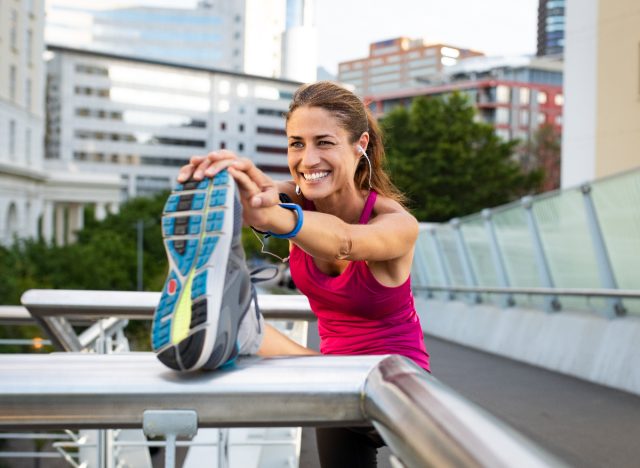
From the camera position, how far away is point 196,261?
1572 millimetres

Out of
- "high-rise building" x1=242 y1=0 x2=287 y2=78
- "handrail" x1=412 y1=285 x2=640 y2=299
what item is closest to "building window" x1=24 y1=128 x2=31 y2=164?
"handrail" x1=412 y1=285 x2=640 y2=299

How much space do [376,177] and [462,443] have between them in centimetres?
201

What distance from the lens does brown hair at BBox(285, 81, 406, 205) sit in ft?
8.82

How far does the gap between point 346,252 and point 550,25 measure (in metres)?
179

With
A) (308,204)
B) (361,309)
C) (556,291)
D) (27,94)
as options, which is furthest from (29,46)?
(361,309)

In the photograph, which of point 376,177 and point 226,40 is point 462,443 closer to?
point 376,177

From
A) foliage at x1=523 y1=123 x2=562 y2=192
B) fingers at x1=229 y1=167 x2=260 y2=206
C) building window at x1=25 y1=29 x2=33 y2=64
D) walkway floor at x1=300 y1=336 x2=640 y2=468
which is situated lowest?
walkway floor at x1=300 y1=336 x2=640 y2=468

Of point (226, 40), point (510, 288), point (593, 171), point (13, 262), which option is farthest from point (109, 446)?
point (226, 40)

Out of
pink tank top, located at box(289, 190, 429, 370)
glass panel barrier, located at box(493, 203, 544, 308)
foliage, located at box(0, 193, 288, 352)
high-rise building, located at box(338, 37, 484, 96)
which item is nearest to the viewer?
pink tank top, located at box(289, 190, 429, 370)

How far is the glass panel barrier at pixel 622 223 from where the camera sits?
871 centimetres

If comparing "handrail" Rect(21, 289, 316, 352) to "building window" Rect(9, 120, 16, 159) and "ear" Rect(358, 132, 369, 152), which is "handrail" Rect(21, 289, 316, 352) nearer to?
"ear" Rect(358, 132, 369, 152)

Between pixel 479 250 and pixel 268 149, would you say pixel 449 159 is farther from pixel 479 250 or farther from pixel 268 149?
pixel 268 149

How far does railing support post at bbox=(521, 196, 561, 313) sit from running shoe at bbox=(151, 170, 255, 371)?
9.61m

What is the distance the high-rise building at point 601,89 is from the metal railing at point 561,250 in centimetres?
923
